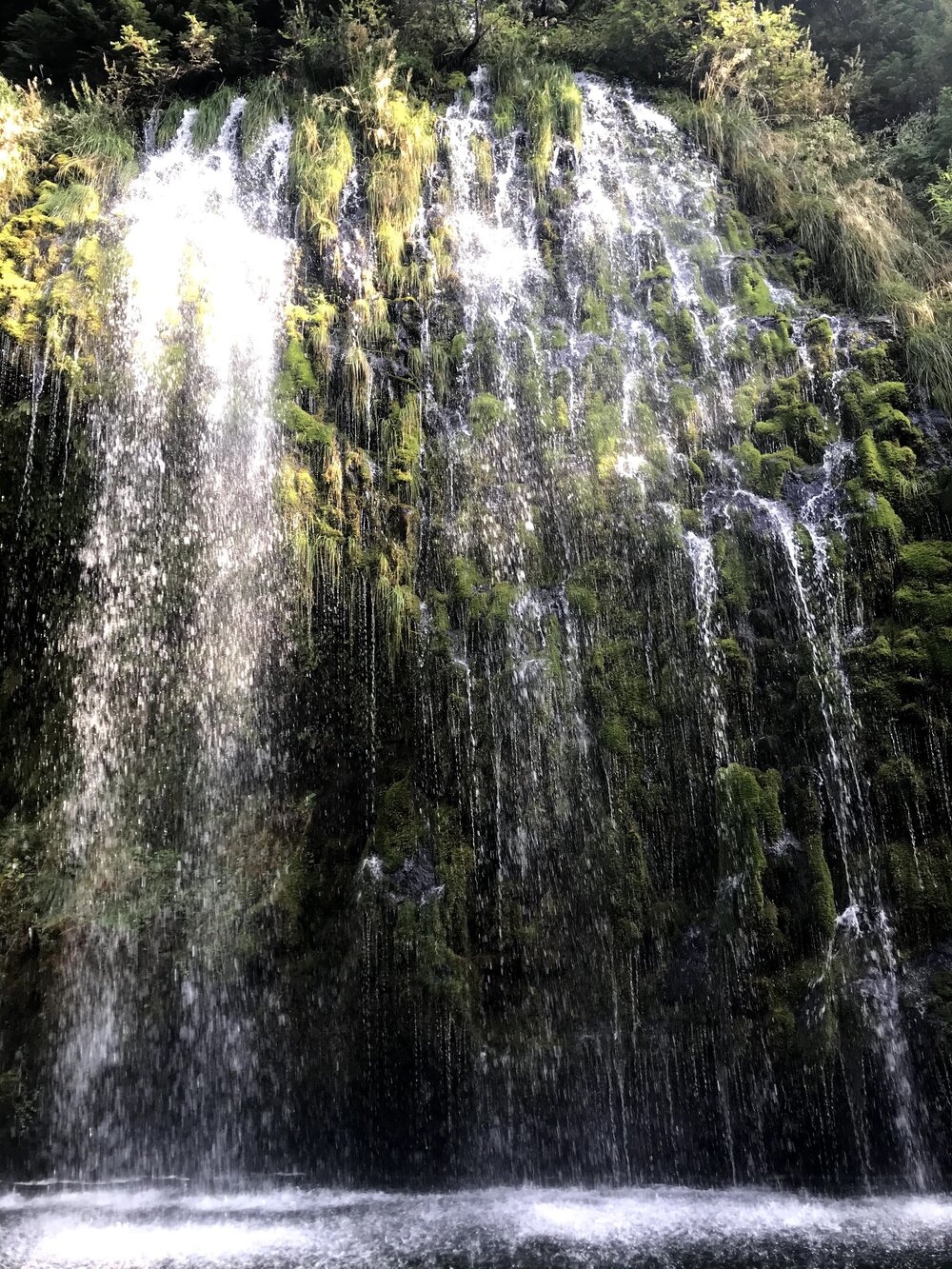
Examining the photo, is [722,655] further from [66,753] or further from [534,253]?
[66,753]

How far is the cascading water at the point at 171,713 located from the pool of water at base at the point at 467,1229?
70cm

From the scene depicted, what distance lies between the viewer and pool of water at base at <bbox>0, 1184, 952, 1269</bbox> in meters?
4.96

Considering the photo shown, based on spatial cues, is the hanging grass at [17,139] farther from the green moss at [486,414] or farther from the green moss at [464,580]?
the green moss at [464,580]

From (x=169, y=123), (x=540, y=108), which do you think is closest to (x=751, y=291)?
(x=540, y=108)

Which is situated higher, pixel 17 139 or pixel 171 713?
pixel 17 139

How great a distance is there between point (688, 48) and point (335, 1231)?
42.5 ft

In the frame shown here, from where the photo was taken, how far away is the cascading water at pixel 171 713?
21.9 feet

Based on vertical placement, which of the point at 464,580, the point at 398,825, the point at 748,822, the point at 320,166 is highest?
the point at 320,166

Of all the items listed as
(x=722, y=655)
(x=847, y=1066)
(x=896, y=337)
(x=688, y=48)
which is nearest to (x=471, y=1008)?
(x=847, y=1066)

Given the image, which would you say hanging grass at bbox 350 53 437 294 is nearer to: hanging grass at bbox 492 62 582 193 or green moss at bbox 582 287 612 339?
hanging grass at bbox 492 62 582 193

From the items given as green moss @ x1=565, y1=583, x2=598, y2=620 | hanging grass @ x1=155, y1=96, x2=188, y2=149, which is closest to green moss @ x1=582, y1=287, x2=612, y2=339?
green moss @ x1=565, y1=583, x2=598, y2=620

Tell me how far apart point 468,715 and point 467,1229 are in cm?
358

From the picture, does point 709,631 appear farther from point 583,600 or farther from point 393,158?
point 393,158

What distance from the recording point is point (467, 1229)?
17.9 ft
